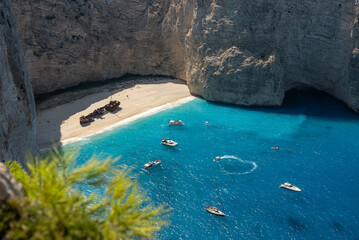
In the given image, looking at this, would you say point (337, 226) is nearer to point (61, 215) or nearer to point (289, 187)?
point (289, 187)

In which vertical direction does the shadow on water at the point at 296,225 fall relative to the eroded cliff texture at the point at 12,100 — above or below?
below

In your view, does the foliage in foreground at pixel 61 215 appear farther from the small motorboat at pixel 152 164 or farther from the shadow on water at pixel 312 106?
the shadow on water at pixel 312 106

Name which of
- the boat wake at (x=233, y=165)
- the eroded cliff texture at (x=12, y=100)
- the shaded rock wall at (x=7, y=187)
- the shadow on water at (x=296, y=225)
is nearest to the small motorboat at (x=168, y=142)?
the boat wake at (x=233, y=165)

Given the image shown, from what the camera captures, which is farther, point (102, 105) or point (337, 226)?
point (102, 105)

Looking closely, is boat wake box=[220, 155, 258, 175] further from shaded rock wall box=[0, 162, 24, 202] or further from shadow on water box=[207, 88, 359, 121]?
shaded rock wall box=[0, 162, 24, 202]

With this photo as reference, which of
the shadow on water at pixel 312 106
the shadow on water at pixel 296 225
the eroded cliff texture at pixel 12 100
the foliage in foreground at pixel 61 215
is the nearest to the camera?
the foliage in foreground at pixel 61 215

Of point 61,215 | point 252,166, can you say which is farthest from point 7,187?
point 252,166

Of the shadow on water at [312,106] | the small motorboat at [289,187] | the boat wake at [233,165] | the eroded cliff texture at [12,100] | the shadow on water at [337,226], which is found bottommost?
the shadow on water at [337,226]
